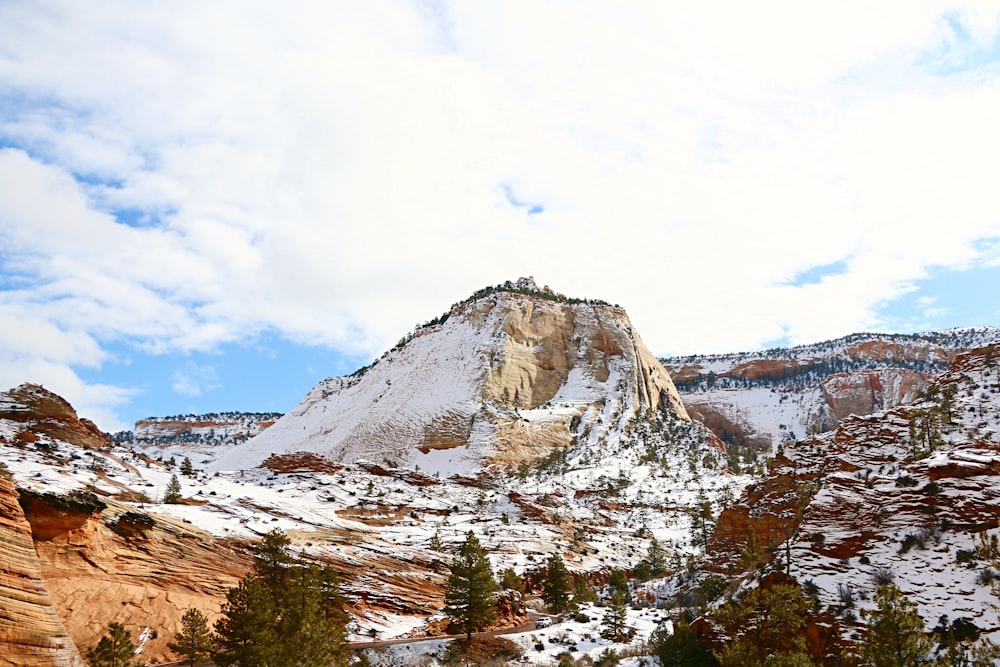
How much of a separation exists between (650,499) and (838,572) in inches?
2459

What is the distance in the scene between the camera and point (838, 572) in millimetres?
27141

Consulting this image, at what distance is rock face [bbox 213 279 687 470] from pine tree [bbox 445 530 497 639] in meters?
63.9

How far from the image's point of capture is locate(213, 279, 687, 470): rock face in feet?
368

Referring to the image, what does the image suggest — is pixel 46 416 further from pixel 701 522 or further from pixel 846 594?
pixel 701 522

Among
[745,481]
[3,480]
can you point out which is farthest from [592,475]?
[3,480]

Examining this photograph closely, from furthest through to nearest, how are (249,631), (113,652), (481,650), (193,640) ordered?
(481,650) < (193,640) < (113,652) < (249,631)

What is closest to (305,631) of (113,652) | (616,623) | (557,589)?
(113,652)

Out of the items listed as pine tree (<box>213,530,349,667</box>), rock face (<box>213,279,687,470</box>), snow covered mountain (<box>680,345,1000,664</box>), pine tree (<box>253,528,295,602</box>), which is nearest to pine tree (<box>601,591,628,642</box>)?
snow covered mountain (<box>680,345,1000,664</box>)

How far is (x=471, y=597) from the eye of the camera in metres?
38.3

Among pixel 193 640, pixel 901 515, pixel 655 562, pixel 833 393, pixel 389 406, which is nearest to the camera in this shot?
pixel 193 640

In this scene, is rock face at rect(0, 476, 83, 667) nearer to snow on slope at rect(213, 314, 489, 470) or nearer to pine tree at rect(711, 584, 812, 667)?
pine tree at rect(711, 584, 812, 667)

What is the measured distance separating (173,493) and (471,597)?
22101 mm

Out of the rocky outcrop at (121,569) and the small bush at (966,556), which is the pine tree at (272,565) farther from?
the small bush at (966,556)

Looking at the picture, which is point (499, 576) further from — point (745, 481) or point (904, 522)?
point (745, 481)
